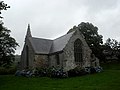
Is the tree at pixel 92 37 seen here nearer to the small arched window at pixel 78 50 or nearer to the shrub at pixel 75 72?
the small arched window at pixel 78 50

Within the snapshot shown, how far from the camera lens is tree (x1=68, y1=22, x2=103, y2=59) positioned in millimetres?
62684

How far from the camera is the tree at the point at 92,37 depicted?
62.7 m

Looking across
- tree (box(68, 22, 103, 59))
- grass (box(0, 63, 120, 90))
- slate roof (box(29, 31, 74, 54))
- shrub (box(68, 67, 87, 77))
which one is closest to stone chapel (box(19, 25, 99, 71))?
slate roof (box(29, 31, 74, 54))

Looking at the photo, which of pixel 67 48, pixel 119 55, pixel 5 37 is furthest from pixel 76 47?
pixel 119 55

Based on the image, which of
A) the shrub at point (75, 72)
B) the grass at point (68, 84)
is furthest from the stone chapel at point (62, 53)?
the grass at point (68, 84)

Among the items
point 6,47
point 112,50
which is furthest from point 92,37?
point 6,47

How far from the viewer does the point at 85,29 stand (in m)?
64.1

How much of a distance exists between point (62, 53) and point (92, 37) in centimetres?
2203

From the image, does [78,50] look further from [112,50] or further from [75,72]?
[112,50]

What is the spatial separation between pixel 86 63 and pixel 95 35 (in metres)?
19.7

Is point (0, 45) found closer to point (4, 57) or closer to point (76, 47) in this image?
point (4, 57)

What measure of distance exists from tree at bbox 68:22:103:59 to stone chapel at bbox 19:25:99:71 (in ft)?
47.2

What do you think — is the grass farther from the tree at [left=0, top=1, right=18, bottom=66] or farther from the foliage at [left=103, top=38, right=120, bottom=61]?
the foliage at [left=103, top=38, right=120, bottom=61]

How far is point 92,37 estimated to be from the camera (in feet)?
209
